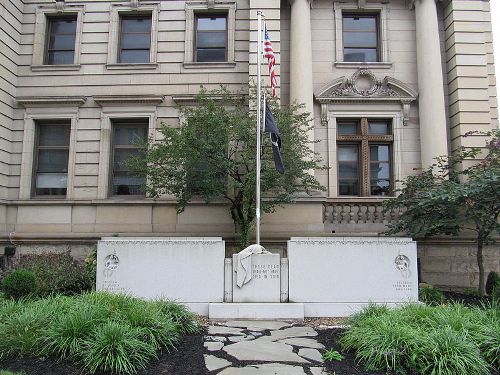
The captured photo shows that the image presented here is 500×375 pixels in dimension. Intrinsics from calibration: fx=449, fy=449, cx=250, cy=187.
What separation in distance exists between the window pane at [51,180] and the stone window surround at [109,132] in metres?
1.62

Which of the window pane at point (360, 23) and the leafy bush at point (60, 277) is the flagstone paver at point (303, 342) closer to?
the leafy bush at point (60, 277)

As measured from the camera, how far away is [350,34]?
17188mm

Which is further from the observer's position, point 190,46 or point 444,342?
point 190,46

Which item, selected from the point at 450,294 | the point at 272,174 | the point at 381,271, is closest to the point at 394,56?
the point at 272,174

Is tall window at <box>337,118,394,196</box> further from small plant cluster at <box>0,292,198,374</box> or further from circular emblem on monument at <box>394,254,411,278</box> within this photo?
small plant cluster at <box>0,292,198,374</box>

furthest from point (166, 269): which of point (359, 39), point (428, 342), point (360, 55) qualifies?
point (359, 39)

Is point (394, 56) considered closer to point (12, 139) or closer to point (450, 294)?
point (450, 294)

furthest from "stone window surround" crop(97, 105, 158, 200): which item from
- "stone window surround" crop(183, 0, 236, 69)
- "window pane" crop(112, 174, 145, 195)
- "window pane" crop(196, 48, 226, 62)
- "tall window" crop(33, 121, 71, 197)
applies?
"window pane" crop(196, 48, 226, 62)

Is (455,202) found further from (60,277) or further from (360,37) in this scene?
(60,277)

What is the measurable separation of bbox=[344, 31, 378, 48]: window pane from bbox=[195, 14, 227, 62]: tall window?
468cm

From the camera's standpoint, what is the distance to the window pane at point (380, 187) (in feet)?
53.4

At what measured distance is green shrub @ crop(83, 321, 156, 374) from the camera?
527cm

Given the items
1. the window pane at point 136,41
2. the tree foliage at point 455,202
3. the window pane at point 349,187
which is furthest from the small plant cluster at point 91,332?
the window pane at point 136,41

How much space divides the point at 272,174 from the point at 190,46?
697 centimetres
